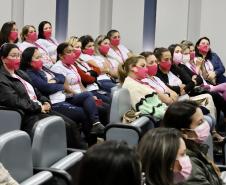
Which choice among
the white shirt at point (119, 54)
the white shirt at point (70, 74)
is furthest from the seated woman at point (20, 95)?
the white shirt at point (119, 54)

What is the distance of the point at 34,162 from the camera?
2.72 meters

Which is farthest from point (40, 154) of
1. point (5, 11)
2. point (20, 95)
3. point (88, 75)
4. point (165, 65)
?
point (5, 11)

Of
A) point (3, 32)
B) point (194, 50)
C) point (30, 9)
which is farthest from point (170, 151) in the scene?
point (30, 9)

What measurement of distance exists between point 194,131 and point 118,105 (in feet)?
5.48

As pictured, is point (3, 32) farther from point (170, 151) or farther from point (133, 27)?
point (170, 151)

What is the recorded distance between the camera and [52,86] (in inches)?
189

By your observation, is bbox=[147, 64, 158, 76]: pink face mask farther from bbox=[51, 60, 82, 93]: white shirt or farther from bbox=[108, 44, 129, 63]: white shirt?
bbox=[108, 44, 129, 63]: white shirt

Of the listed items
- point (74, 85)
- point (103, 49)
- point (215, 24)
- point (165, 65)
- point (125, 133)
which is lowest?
point (125, 133)

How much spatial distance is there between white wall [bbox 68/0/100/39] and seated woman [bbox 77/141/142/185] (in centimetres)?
697

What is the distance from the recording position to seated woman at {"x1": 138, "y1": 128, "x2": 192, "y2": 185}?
2.00 meters

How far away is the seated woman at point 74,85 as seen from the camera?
16.1ft

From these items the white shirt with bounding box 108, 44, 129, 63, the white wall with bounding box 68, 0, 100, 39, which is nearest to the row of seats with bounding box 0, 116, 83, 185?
the white shirt with bounding box 108, 44, 129, 63

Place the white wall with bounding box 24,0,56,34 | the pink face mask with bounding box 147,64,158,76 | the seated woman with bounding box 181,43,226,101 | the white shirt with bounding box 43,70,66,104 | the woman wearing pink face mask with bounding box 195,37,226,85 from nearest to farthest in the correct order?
the white shirt with bounding box 43,70,66,104
the pink face mask with bounding box 147,64,158,76
the seated woman with bounding box 181,43,226,101
the woman wearing pink face mask with bounding box 195,37,226,85
the white wall with bounding box 24,0,56,34

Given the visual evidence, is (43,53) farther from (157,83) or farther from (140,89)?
(140,89)
